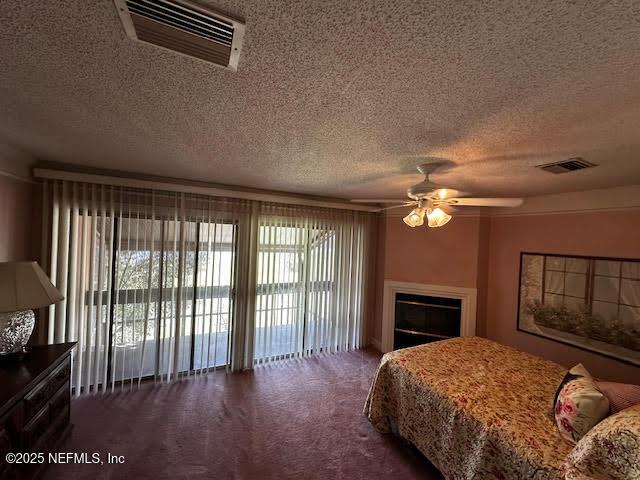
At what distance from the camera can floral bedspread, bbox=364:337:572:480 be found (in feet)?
5.02

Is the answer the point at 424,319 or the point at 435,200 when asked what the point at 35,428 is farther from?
the point at 424,319

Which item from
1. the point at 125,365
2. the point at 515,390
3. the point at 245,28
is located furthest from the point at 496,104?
the point at 125,365

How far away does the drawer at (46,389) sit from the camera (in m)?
1.64

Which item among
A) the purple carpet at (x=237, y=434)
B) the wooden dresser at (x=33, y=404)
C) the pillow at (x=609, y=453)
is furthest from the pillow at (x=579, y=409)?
the wooden dresser at (x=33, y=404)

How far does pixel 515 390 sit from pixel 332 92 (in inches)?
96.2

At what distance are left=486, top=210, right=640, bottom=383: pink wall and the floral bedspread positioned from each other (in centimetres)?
66

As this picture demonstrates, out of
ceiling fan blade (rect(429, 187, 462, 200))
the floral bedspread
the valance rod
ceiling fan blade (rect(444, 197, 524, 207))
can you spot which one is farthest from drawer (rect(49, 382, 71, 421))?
ceiling fan blade (rect(444, 197, 524, 207))

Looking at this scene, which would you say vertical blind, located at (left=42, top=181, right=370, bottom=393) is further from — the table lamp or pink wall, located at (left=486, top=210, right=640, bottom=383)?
pink wall, located at (left=486, top=210, right=640, bottom=383)

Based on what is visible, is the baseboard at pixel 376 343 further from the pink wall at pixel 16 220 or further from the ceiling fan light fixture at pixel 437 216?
the pink wall at pixel 16 220

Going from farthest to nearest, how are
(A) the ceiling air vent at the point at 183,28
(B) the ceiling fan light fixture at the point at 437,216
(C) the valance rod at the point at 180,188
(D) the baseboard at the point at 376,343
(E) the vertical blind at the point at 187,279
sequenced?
(D) the baseboard at the point at 376,343, (E) the vertical blind at the point at 187,279, (C) the valance rod at the point at 180,188, (B) the ceiling fan light fixture at the point at 437,216, (A) the ceiling air vent at the point at 183,28

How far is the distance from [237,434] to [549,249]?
3742 mm

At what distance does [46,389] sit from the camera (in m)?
1.82

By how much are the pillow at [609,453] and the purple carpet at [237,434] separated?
104cm

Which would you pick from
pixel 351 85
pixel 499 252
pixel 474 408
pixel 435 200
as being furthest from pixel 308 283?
pixel 351 85
